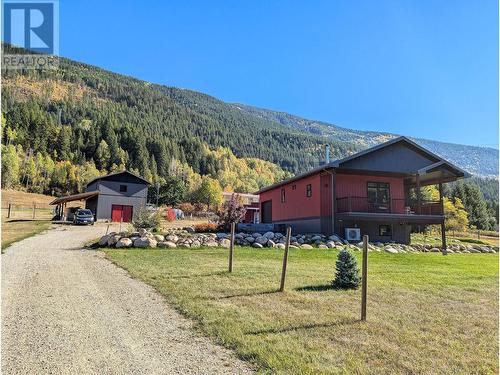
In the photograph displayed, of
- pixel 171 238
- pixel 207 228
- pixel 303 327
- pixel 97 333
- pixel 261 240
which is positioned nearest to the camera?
pixel 97 333

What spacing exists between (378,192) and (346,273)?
16.9 metres

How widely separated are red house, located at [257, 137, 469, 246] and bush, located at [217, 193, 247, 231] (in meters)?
3.84

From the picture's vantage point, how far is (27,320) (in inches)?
206

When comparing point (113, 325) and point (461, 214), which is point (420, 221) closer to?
point (113, 325)

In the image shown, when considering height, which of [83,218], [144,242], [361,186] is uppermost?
[361,186]

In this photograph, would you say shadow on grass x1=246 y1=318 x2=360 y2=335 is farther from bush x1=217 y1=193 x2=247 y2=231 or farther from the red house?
bush x1=217 y1=193 x2=247 y2=231

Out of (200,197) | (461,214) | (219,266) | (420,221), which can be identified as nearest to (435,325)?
(219,266)

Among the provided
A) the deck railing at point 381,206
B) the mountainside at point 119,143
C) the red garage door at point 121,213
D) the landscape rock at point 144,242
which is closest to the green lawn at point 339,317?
the landscape rock at point 144,242

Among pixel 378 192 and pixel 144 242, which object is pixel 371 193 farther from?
pixel 144 242

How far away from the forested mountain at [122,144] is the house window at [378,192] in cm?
2981

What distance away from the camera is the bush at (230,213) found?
24031 millimetres

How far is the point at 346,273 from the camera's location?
311 inches

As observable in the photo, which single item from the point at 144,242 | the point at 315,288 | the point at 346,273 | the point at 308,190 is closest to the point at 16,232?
the point at 144,242

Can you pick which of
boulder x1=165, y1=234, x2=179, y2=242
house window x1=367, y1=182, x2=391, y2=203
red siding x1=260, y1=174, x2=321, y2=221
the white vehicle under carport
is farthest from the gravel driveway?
the white vehicle under carport
